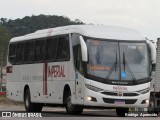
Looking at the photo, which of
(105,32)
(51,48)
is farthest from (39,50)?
(105,32)

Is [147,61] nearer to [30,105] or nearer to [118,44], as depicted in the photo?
[118,44]

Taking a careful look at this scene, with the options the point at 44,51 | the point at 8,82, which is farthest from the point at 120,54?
the point at 8,82

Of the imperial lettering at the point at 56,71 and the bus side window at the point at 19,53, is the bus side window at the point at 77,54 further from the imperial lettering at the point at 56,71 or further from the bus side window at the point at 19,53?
the bus side window at the point at 19,53

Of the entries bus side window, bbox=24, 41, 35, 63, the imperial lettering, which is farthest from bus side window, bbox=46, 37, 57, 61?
bus side window, bbox=24, 41, 35, 63

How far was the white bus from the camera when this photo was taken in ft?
76.0

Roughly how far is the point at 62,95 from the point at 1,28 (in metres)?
142

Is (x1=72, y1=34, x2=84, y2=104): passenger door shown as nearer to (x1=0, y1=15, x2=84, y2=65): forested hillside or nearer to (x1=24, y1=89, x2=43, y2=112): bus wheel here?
(x1=24, y1=89, x2=43, y2=112): bus wheel

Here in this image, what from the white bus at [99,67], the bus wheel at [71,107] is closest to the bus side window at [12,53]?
the white bus at [99,67]

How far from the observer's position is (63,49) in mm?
25172

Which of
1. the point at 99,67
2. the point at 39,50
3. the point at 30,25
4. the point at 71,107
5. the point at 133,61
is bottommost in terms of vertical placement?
the point at 71,107

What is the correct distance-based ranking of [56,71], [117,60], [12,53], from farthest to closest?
[12,53] → [56,71] → [117,60]

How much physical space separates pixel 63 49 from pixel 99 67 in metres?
2.37

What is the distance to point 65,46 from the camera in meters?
25.0

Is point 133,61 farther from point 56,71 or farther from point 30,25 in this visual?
point 30,25
